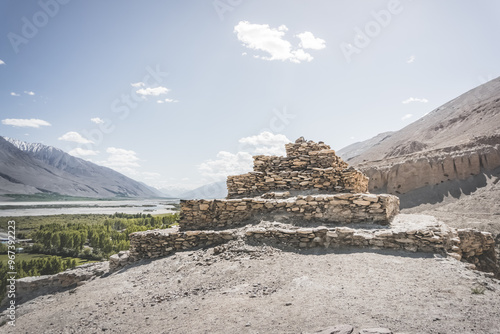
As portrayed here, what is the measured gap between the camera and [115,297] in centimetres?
695

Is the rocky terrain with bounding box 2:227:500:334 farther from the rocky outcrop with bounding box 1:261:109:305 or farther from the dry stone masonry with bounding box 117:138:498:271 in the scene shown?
the rocky outcrop with bounding box 1:261:109:305

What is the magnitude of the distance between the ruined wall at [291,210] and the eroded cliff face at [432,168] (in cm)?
4755

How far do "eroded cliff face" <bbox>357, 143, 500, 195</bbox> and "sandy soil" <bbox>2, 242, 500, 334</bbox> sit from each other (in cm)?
5177

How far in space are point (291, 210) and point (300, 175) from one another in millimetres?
2577

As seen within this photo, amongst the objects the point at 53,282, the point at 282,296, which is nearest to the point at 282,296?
the point at 282,296

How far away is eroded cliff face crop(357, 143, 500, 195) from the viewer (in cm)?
4550

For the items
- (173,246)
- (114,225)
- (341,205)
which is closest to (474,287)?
(341,205)

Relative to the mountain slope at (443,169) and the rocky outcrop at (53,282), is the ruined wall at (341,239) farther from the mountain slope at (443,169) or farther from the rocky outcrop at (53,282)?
the mountain slope at (443,169)

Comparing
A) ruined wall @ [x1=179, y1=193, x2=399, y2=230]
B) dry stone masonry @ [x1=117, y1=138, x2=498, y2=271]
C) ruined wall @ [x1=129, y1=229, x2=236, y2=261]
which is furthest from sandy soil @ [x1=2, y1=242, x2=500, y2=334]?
ruined wall @ [x1=179, y1=193, x2=399, y2=230]

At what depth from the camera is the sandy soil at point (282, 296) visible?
3961 mm

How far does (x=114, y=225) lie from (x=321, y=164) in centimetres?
8587

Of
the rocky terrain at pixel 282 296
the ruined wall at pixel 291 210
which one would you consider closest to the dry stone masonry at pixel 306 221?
the ruined wall at pixel 291 210

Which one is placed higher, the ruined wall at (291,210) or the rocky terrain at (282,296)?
the ruined wall at (291,210)

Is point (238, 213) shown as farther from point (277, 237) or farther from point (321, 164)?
point (321, 164)
